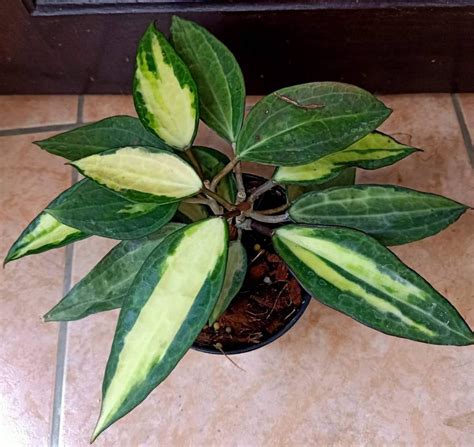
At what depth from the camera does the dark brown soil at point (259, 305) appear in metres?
0.80

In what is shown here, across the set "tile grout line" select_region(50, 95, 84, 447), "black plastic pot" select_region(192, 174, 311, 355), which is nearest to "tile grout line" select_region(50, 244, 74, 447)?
"tile grout line" select_region(50, 95, 84, 447)

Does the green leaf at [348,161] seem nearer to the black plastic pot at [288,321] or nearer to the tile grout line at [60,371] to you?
the black plastic pot at [288,321]

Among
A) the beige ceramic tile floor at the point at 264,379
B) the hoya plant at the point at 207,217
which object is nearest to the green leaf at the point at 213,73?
the hoya plant at the point at 207,217

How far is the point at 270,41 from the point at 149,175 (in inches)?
14.3

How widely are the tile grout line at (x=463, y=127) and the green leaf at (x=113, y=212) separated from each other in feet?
1.76

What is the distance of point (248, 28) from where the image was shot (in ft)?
2.78

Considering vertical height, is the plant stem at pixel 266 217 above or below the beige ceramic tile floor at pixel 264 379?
above

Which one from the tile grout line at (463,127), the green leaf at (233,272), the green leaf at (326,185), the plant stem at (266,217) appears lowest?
the tile grout line at (463,127)

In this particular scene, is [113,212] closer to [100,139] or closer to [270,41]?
[100,139]

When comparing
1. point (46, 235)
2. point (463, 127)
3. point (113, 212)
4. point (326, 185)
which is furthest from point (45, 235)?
point (463, 127)

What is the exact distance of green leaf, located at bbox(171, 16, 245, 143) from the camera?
654 mm

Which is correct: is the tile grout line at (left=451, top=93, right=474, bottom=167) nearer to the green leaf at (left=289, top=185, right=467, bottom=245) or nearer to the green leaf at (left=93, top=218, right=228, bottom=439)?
the green leaf at (left=289, top=185, right=467, bottom=245)

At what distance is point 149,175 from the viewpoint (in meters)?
0.60

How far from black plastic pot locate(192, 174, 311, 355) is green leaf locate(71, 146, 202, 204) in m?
0.22
